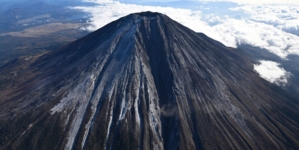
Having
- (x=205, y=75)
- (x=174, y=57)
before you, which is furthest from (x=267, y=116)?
(x=174, y=57)

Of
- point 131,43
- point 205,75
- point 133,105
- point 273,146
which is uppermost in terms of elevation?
point 131,43

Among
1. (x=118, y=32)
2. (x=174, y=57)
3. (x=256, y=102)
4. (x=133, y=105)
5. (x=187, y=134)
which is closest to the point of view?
(x=187, y=134)

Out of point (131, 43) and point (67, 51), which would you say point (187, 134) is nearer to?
point (131, 43)

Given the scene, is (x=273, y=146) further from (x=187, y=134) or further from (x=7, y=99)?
(x=7, y=99)

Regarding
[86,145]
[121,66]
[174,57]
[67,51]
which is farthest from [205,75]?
[67,51]

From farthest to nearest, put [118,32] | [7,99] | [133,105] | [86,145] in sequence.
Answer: [118,32]
[7,99]
[133,105]
[86,145]

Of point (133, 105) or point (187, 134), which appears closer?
point (187, 134)

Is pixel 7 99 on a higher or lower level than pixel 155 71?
lower
